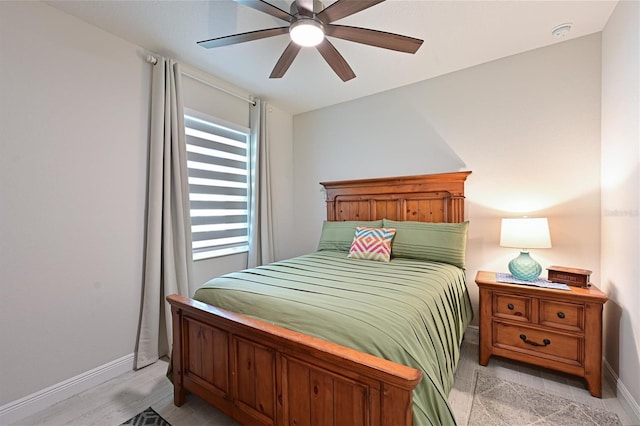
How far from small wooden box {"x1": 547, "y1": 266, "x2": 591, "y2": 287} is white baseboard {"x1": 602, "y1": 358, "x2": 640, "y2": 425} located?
61 cm

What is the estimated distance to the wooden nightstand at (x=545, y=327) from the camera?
1814 mm

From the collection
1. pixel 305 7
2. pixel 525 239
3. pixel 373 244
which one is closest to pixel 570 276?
pixel 525 239

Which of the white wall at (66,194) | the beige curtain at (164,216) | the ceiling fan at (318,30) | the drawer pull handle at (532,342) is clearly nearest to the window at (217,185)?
the beige curtain at (164,216)

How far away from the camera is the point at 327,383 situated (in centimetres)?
114

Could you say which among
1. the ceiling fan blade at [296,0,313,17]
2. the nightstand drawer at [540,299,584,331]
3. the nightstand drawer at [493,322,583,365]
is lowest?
the nightstand drawer at [493,322,583,365]

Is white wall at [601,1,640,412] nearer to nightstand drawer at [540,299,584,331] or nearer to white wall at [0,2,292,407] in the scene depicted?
nightstand drawer at [540,299,584,331]

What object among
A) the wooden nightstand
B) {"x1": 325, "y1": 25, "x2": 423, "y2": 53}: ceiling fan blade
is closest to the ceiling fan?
{"x1": 325, "y1": 25, "x2": 423, "y2": 53}: ceiling fan blade

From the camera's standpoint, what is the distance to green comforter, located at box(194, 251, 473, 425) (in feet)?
3.68

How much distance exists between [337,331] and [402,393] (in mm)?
350

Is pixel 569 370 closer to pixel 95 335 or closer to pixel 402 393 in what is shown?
pixel 402 393

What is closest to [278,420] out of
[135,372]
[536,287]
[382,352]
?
[382,352]

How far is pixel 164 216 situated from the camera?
2391 mm

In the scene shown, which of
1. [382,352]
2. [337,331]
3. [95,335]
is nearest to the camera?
[382,352]

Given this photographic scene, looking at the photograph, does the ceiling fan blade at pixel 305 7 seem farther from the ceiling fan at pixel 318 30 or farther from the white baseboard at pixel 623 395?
the white baseboard at pixel 623 395
